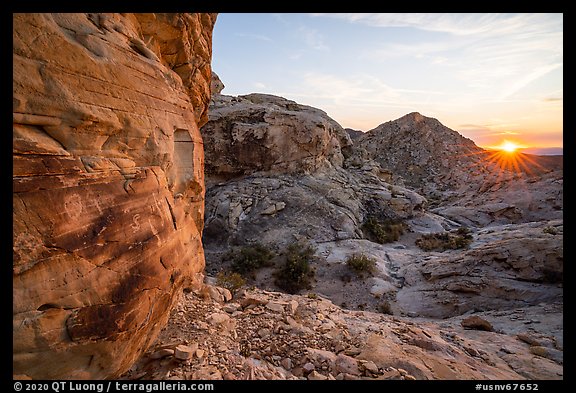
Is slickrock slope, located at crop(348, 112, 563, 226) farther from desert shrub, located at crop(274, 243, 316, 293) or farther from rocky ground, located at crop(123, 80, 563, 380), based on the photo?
desert shrub, located at crop(274, 243, 316, 293)

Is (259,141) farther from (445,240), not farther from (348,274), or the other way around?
(445,240)

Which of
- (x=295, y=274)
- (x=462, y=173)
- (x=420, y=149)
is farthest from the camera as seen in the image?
(x=420, y=149)

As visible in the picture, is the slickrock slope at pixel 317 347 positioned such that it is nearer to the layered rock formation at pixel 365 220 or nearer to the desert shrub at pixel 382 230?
the layered rock formation at pixel 365 220

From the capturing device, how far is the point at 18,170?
241 cm

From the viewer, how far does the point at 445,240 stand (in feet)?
45.3

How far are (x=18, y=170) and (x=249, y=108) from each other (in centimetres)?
1779

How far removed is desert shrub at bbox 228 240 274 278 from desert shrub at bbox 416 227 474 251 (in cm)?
818

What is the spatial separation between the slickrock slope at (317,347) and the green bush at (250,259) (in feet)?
16.0

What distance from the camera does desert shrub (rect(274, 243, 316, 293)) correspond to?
33.8ft

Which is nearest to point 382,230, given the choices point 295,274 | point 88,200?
point 295,274
